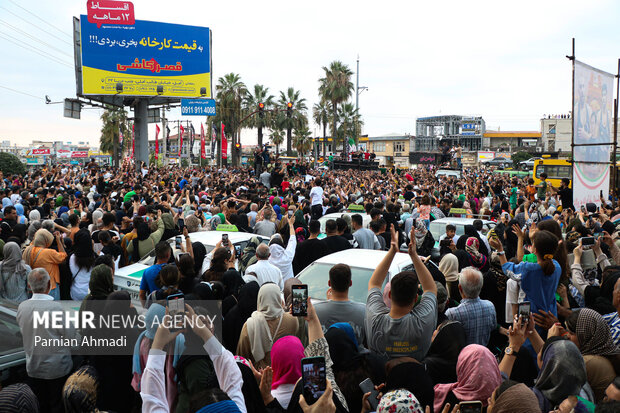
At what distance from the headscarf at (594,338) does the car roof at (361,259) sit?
9.04ft

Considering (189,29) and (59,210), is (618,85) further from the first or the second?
(189,29)

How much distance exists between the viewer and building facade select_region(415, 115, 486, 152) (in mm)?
94375

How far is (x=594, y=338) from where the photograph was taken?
3.20m

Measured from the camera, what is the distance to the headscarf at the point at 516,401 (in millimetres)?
2459

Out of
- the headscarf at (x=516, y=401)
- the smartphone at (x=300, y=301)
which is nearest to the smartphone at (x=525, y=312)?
Result: the headscarf at (x=516, y=401)

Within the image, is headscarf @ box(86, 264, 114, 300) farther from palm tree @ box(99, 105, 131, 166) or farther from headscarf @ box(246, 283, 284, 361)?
palm tree @ box(99, 105, 131, 166)

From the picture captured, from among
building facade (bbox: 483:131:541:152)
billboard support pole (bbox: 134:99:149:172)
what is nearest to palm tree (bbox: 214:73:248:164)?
billboard support pole (bbox: 134:99:149:172)

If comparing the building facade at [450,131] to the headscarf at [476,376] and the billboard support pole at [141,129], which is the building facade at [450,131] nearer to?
the billboard support pole at [141,129]

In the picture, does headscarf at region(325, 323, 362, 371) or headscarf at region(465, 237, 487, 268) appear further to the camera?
headscarf at region(465, 237, 487, 268)

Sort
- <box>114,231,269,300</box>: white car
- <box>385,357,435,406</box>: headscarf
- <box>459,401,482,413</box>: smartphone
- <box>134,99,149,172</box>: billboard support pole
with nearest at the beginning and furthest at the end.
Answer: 1. <box>459,401,482,413</box>: smartphone
2. <box>385,357,435,406</box>: headscarf
3. <box>114,231,269,300</box>: white car
4. <box>134,99,149,172</box>: billboard support pole

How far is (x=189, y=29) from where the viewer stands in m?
32.6

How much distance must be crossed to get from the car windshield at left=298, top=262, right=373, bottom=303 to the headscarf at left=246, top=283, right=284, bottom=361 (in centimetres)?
178

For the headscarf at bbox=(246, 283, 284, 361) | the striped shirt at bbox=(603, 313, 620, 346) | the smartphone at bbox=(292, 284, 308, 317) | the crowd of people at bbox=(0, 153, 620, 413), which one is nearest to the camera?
the crowd of people at bbox=(0, 153, 620, 413)

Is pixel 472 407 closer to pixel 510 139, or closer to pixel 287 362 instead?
pixel 287 362
